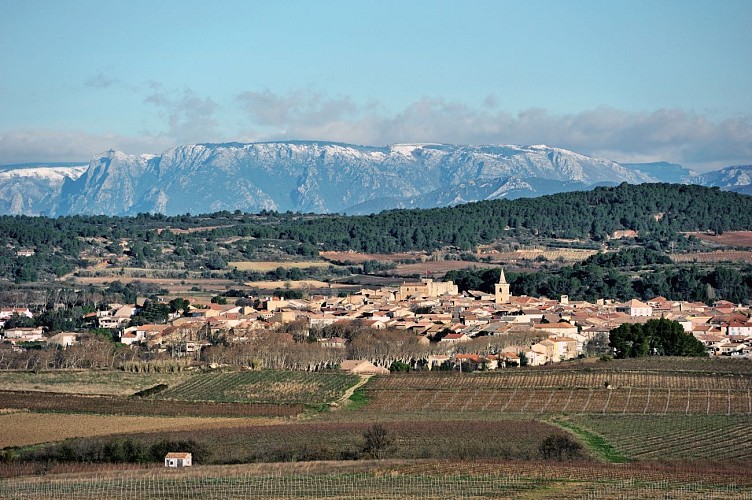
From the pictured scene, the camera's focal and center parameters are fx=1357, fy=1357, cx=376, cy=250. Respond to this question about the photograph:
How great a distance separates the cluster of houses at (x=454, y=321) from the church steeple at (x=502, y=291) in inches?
3.8

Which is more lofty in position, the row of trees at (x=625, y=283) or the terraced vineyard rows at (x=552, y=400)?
the row of trees at (x=625, y=283)

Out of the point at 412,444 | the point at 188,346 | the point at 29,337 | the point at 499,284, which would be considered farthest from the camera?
the point at 499,284

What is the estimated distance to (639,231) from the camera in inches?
5487

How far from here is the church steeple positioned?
89769 mm

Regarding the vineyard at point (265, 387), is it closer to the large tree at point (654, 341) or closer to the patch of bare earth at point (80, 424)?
the patch of bare earth at point (80, 424)

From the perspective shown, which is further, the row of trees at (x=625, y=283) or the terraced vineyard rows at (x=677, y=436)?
the row of trees at (x=625, y=283)

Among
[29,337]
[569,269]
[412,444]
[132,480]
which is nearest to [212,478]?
[132,480]

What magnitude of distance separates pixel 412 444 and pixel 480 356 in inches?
993

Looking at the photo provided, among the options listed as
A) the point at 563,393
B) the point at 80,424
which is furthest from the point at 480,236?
the point at 80,424

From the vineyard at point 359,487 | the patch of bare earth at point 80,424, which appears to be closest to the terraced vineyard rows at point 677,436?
the vineyard at point 359,487

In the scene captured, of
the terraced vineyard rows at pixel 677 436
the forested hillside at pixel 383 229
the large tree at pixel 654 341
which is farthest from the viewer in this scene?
the forested hillside at pixel 383 229

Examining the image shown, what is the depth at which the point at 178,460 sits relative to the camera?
35.8 m

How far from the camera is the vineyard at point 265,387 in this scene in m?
50.8

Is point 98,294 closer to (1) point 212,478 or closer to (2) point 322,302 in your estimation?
(2) point 322,302
